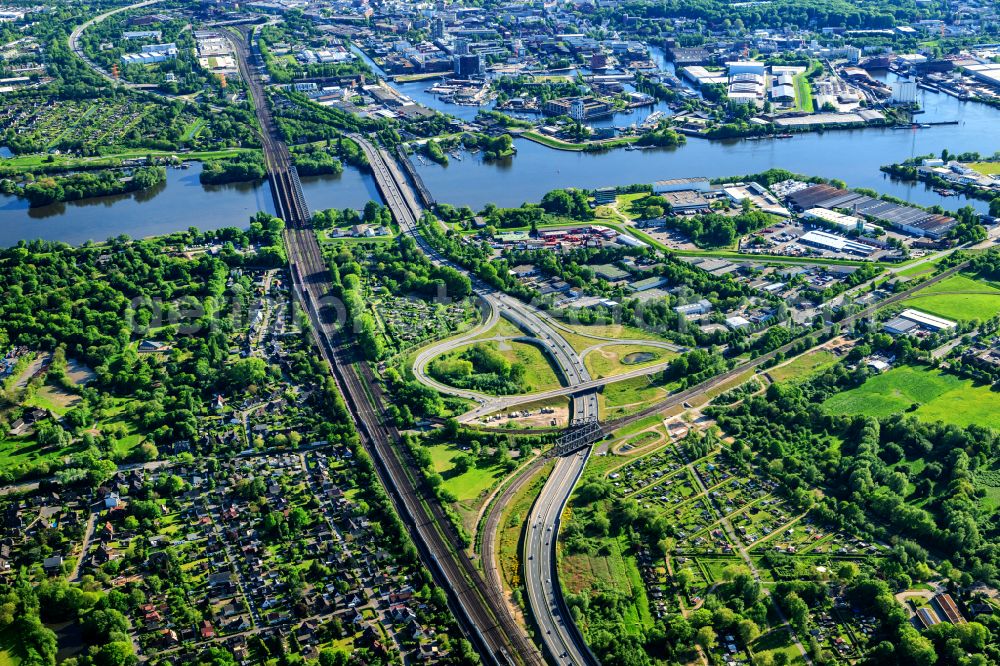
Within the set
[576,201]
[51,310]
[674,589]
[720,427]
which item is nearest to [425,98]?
[576,201]

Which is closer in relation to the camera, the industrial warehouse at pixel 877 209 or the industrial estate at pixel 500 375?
the industrial estate at pixel 500 375

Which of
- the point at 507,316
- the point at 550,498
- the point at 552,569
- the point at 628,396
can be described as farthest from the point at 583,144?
the point at 552,569

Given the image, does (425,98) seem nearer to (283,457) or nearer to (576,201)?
(576,201)

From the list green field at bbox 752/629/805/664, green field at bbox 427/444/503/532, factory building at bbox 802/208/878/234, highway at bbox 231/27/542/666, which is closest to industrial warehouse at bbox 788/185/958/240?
factory building at bbox 802/208/878/234

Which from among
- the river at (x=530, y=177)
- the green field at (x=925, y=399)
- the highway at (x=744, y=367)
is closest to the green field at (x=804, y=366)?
the highway at (x=744, y=367)

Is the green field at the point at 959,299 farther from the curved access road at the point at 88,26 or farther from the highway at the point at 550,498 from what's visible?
the curved access road at the point at 88,26

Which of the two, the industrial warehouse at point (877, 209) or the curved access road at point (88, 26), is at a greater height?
the curved access road at point (88, 26)
